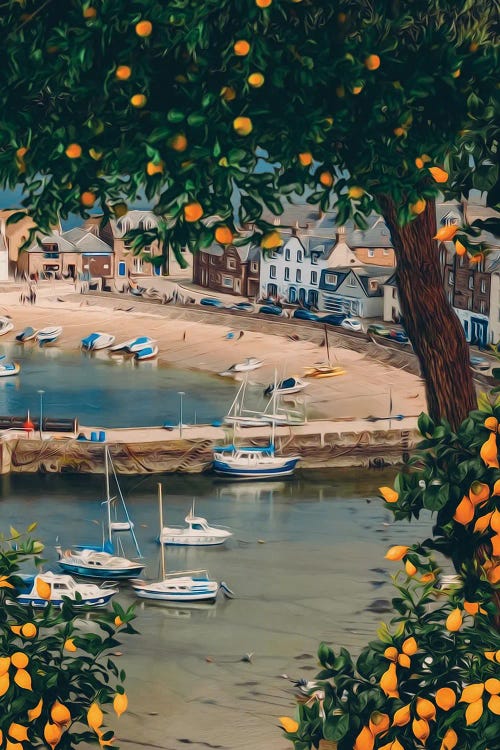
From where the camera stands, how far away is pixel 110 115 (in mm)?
5266

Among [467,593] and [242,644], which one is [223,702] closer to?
[242,644]

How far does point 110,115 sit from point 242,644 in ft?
37.6

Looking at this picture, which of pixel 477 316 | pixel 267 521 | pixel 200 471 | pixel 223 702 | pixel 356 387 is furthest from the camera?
pixel 356 387

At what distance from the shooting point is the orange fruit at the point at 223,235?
5.04 meters

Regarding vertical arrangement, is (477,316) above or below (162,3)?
below

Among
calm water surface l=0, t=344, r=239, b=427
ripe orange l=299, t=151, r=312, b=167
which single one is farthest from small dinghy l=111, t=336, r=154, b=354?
ripe orange l=299, t=151, r=312, b=167

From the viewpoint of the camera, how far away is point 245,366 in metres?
35.5

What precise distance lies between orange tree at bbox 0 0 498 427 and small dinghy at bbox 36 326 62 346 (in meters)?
35.2

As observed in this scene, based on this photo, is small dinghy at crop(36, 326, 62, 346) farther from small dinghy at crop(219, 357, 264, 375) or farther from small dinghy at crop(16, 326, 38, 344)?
small dinghy at crop(219, 357, 264, 375)

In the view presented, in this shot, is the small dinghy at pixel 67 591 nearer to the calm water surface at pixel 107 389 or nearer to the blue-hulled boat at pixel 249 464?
the blue-hulled boat at pixel 249 464

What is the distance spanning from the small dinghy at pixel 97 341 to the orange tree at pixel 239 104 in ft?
113

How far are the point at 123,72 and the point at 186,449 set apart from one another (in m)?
21.8

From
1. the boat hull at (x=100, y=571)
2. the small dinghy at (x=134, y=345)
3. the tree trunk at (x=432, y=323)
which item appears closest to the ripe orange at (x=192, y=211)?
the tree trunk at (x=432, y=323)

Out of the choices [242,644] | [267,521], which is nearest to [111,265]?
[267,521]
